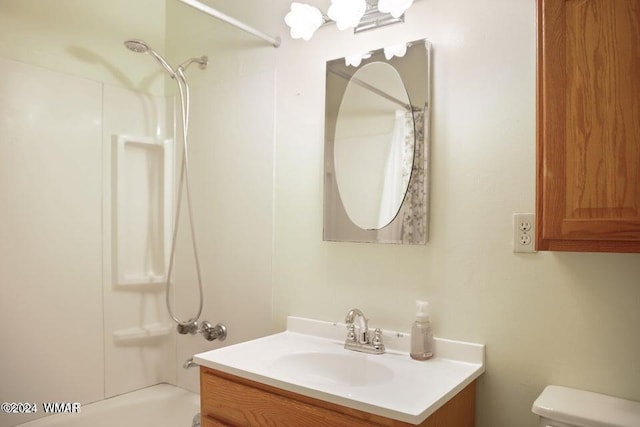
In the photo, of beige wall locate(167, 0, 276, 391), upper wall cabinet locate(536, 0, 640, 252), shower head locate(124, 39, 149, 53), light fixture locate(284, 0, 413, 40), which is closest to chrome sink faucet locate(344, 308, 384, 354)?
beige wall locate(167, 0, 276, 391)

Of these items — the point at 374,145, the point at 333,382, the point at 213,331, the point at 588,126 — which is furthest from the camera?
the point at 213,331

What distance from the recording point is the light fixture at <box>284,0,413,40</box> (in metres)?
1.54

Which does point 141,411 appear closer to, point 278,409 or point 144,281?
point 144,281

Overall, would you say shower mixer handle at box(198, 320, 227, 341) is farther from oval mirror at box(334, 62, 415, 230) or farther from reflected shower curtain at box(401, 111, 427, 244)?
reflected shower curtain at box(401, 111, 427, 244)

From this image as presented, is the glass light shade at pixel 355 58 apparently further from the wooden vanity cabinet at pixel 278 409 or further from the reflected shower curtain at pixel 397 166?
the wooden vanity cabinet at pixel 278 409

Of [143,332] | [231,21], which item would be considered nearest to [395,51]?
[231,21]

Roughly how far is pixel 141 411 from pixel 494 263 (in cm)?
168

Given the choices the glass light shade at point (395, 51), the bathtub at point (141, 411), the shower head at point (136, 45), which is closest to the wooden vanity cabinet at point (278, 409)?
the bathtub at point (141, 411)

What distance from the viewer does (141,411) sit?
212cm

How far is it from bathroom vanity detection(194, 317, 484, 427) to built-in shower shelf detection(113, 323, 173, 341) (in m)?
0.82

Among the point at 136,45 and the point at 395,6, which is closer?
the point at 395,6

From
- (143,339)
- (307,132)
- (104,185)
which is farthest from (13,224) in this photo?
(307,132)

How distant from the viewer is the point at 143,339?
228cm

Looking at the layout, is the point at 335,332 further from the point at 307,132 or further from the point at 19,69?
the point at 19,69
